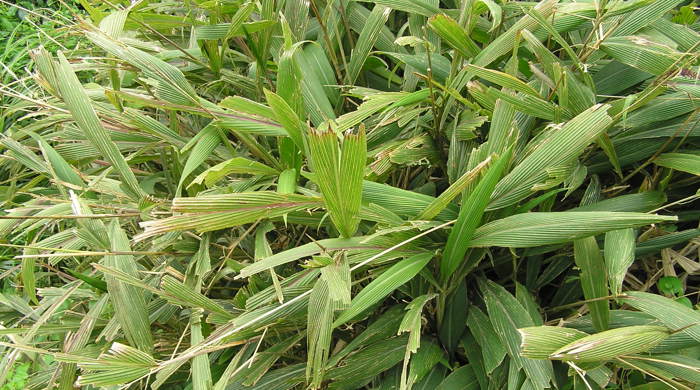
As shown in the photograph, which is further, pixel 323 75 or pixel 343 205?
pixel 323 75

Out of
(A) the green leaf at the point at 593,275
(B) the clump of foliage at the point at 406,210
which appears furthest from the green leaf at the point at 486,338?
(A) the green leaf at the point at 593,275

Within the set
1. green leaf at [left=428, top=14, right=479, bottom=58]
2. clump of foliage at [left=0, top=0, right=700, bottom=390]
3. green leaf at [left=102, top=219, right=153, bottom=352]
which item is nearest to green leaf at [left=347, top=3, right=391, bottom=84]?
clump of foliage at [left=0, top=0, right=700, bottom=390]

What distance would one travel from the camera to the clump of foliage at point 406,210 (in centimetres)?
65

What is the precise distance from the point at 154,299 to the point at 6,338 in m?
0.34

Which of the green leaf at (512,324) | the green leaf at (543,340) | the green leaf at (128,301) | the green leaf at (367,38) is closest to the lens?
the green leaf at (543,340)

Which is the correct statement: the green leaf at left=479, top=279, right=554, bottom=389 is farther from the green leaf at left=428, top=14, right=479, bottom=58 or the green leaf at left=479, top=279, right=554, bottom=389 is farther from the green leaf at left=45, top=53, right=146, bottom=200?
the green leaf at left=45, top=53, right=146, bottom=200

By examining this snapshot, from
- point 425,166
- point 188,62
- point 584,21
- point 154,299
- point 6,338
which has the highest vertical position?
point 584,21

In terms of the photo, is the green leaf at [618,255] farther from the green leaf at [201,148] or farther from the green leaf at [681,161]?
the green leaf at [201,148]

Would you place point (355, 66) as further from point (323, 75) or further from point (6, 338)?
point (6, 338)

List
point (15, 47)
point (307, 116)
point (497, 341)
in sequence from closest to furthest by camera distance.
→ point (497, 341), point (307, 116), point (15, 47)

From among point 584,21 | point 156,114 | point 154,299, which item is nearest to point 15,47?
point 156,114

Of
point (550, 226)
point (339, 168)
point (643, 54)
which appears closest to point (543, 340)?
point (550, 226)

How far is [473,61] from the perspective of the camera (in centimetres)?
82

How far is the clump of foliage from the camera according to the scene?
2.13 ft
